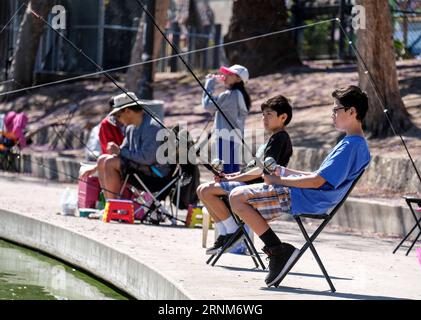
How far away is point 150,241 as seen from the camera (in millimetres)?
10734

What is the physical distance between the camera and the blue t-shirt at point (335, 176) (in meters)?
7.75

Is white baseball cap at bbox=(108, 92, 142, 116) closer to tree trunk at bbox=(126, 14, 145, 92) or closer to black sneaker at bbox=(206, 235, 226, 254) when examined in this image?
black sneaker at bbox=(206, 235, 226, 254)

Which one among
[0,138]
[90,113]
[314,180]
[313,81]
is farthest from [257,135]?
[314,180]

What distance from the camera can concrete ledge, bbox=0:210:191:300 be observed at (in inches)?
328

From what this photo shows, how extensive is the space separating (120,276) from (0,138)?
11960mm

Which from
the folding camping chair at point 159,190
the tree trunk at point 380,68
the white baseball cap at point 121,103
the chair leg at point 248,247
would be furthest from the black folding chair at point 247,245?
the tree trunk at point 380,68

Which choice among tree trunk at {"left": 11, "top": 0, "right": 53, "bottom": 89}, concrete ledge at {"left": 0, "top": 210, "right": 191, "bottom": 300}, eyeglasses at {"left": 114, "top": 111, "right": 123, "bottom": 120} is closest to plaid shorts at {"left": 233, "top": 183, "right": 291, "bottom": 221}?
concrete ledge at {"left": 0, "top": 210, "right": 191, "bottom": 300}

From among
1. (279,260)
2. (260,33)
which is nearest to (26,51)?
(260,33)

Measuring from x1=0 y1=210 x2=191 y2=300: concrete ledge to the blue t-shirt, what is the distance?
1.02m

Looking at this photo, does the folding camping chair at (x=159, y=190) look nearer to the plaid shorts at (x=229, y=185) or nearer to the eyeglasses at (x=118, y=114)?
the eyeglasses at (x=118, y=114)

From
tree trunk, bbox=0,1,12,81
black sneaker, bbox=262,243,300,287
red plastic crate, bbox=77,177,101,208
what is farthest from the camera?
tree trunk, bbox=0,1,12,81

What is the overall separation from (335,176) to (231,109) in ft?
13.8
